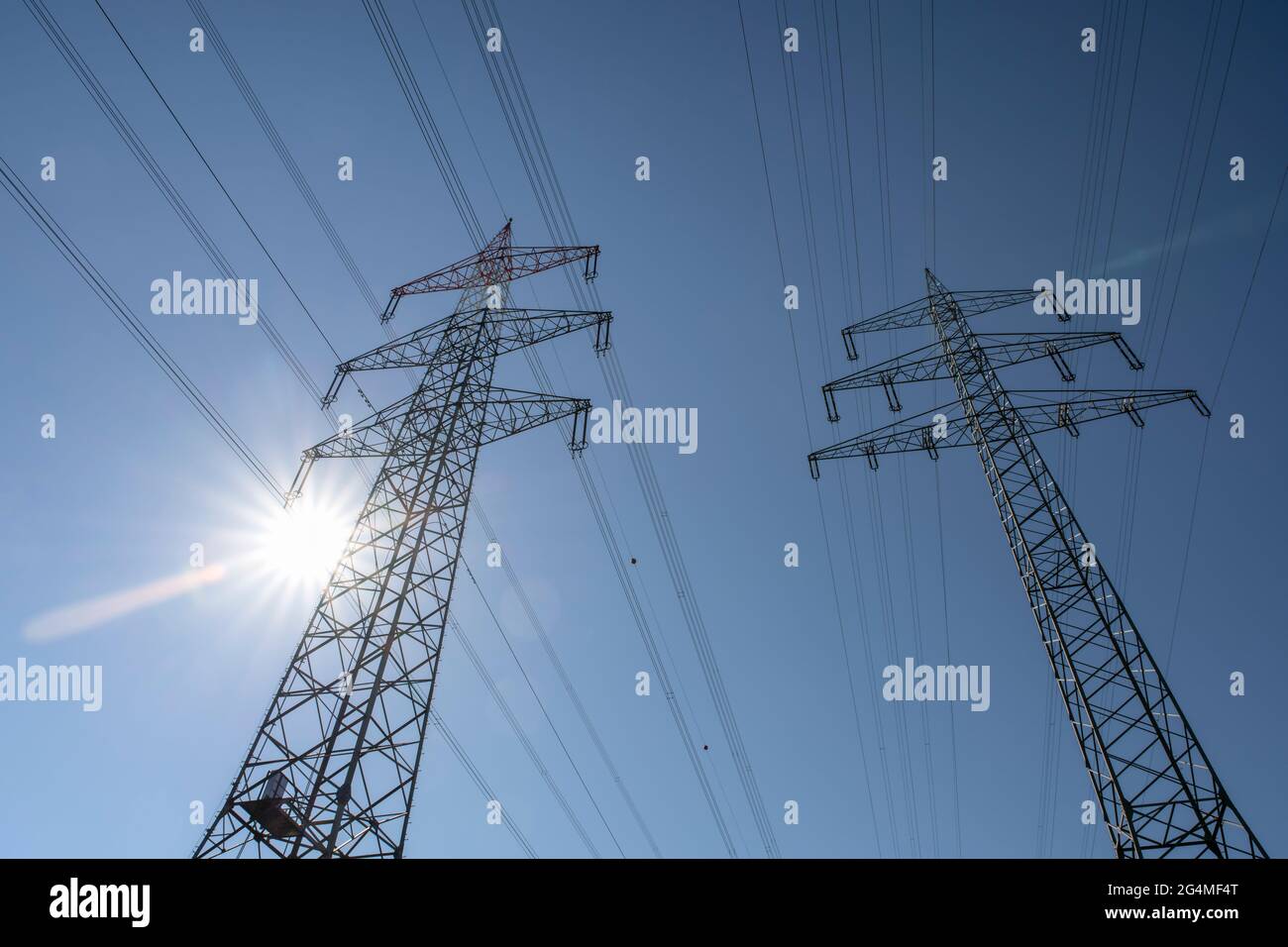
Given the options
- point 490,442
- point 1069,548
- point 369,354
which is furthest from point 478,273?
point 1069,548

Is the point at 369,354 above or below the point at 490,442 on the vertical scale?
above

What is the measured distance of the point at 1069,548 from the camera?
15.3 meters

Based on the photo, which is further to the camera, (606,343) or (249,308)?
(606,343)
